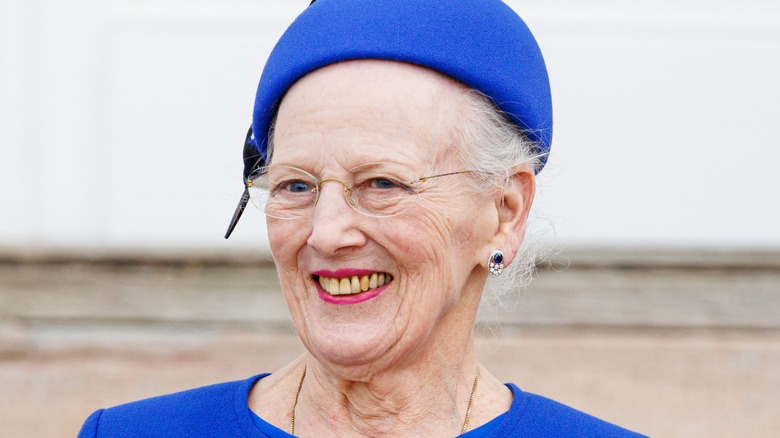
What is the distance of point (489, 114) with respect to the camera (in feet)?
6.74

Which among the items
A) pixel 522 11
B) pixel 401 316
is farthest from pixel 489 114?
pixel 522 11

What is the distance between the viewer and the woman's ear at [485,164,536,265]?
2.14 metres

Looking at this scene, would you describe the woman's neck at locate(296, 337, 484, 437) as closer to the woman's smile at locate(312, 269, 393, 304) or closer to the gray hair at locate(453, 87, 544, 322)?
the woman's smile at locate(312, 269, 393, 304)

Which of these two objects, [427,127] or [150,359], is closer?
[427,127]

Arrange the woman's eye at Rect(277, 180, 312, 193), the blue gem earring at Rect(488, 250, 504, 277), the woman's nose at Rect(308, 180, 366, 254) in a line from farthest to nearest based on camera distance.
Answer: the blue gem earring at Rect(488, 250, 504, 277)
the woman's eye at Rect(277, 180, 312, 193)
the woman's nose at Rect(308, 180, 366, 254)

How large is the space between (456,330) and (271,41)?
2.73 m

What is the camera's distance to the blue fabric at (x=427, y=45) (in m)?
1.95

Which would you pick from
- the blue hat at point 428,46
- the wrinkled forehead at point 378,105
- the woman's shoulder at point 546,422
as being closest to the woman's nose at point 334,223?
the wrinkled forehead at point 378,105

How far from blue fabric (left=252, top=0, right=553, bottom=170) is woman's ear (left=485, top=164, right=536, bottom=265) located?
0.12 metres

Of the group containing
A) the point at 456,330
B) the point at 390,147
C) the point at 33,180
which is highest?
the point at 390,147

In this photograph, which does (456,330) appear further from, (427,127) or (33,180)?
(33,180)

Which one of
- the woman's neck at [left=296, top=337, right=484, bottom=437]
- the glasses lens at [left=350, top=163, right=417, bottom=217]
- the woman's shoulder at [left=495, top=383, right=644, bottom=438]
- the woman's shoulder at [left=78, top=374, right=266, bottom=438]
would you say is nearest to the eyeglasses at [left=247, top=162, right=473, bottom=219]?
the glasses lens at [left=350, top=163, right=417, bottom=217]

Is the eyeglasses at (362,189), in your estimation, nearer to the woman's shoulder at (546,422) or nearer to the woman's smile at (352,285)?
the woman's smile at (352,285)

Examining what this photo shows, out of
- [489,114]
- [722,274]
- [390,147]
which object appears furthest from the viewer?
[722,274]
